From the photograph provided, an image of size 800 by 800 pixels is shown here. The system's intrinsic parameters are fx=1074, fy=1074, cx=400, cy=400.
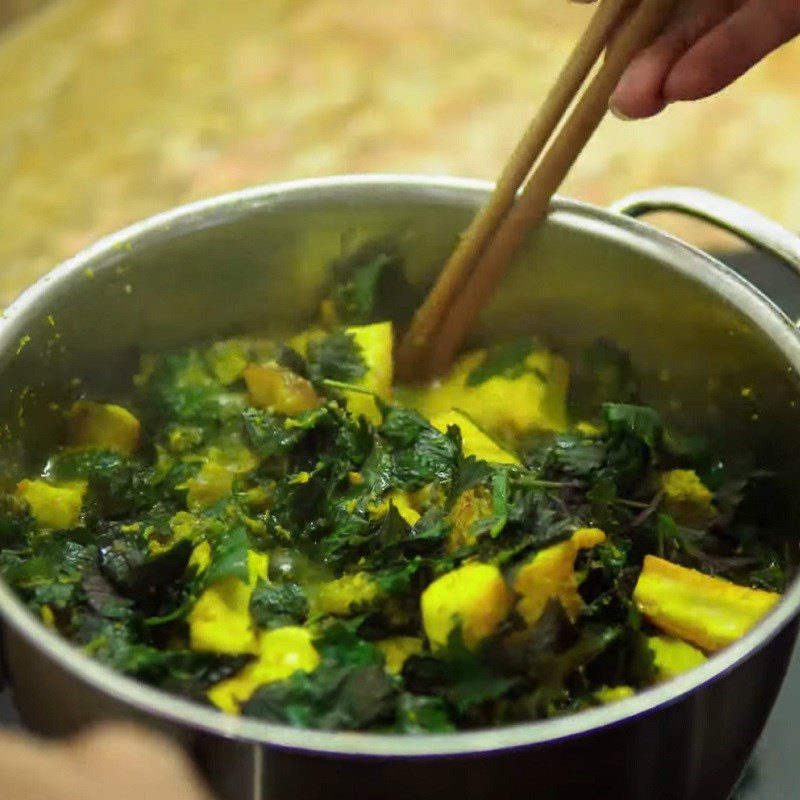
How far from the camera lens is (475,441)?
42.1 inches

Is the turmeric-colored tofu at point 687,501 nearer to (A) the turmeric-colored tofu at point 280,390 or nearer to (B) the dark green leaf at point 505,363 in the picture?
(B) the dark green leaf at point 505,363

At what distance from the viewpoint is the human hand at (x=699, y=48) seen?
3.45 ft

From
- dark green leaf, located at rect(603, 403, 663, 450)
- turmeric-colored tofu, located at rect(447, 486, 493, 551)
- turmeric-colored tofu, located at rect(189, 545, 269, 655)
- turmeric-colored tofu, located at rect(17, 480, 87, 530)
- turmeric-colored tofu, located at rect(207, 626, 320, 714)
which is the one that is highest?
dark green leaf, located at rect(603, 403, 663, 450)

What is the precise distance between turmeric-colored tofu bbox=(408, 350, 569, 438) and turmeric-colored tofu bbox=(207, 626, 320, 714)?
0.40 m

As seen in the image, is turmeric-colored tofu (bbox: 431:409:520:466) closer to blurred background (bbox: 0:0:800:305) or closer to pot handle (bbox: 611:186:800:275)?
pot handle (bbox: 611:186:800:275)

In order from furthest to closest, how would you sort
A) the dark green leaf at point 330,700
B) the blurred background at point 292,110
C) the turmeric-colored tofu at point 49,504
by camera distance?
the blurred background at point 292,110, the turmeric-colored tofu at point 49,504, the dark green leaf at point 330,700

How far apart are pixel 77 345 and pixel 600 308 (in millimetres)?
564

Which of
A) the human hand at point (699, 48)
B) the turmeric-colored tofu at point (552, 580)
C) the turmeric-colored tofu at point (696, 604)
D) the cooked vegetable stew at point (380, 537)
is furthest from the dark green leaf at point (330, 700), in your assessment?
the human hand at point (699, 48)

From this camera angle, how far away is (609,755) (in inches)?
25.6

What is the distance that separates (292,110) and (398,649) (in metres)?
1.49

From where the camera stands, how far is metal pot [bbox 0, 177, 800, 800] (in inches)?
24.4

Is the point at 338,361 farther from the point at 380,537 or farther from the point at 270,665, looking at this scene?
the point at 270,665

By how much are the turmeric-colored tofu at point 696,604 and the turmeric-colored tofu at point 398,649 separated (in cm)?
19

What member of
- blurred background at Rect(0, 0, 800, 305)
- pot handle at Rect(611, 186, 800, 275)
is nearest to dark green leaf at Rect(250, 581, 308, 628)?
pot handle at Rect(611, 186, 800, 275)
